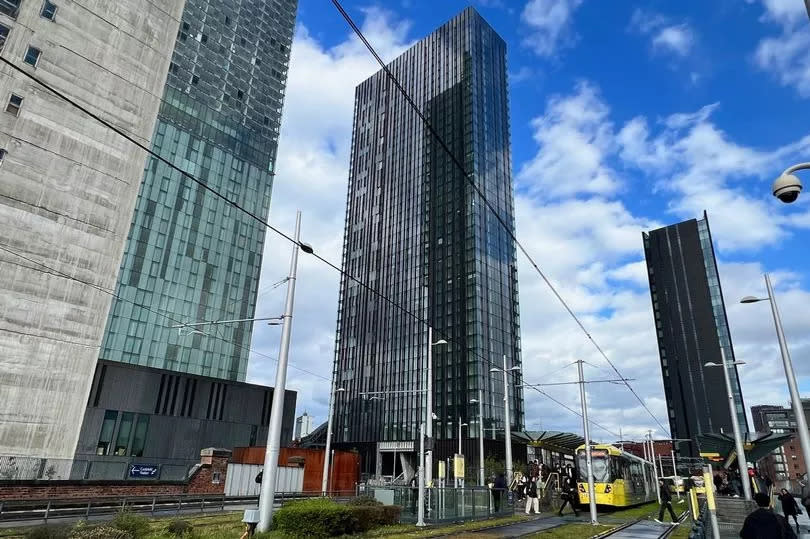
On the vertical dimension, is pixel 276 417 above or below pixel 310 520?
above

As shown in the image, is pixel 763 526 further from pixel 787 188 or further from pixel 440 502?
pixel 440 502

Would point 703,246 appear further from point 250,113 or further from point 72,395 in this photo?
point 72,395

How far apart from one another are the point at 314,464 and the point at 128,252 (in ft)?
138

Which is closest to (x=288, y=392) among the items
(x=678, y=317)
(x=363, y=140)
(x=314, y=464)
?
(x=314, y=464)

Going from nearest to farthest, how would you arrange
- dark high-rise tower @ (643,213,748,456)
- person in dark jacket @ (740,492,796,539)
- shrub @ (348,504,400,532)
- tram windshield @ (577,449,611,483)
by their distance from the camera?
person in dark jacket @ (740,492,796,539), shrub @ (348,504,400,532), tram windshield @ (577,449,611,483), dark high-rise tower @ (643,213,748,456)

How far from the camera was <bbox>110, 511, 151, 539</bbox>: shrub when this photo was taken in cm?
1212

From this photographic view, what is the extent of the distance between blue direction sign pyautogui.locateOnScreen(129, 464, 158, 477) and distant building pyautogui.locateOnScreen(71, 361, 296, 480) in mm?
8885

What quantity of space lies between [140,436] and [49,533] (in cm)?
4590

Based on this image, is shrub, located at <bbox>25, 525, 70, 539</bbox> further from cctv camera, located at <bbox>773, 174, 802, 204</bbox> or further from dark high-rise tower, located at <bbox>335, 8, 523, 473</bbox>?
dark high-rise tower, located at <bbox>335, 8, 523, 473</bbox>

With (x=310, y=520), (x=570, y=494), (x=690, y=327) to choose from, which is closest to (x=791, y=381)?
(x=570, y=494)

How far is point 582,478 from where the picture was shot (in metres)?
29.9

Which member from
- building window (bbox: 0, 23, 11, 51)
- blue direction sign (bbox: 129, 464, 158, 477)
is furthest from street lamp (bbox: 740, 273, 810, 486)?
building window (bbox: 0, 23, 11, 51)

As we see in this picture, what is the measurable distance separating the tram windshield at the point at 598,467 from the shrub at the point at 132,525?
A: 24618mm

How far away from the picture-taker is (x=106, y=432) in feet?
161
